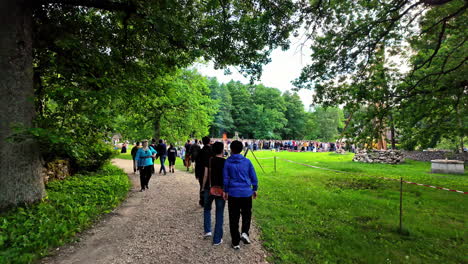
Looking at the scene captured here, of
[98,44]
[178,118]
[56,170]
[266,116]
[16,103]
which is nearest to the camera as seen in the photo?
[16,103]

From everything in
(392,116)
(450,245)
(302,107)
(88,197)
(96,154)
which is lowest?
(450,245)

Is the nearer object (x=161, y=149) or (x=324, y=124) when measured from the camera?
(x=161, y=149)

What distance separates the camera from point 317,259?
376 centimetres

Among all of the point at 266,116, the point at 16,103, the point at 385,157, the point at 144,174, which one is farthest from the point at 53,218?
the point at 266,116

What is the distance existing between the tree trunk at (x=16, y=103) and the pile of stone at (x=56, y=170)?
2.07 m

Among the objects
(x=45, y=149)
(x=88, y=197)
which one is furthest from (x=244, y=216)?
(x=45, y=149)

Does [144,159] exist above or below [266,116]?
below

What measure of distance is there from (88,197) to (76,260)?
312 centimetres

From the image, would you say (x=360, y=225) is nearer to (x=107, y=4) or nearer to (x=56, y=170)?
(x=107, y=4)

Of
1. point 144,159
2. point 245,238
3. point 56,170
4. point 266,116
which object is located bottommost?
point 245,238

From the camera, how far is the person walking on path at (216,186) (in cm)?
414

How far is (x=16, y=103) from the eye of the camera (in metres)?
4.96

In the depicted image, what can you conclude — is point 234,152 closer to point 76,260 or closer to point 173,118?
point 76,260

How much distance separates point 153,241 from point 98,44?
6225 mm
